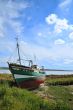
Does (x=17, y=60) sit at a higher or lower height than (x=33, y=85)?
higher

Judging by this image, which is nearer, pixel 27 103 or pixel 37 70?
pixel 27 103

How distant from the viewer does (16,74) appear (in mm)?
43375

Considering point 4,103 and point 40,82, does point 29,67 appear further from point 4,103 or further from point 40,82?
point 4,103

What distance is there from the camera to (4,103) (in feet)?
59.0

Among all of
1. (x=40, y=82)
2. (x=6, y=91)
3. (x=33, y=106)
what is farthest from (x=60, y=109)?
(x=40, y=82)

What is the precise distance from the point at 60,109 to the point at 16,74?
26.6 metres

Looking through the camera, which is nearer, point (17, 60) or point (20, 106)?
point (20, 106)

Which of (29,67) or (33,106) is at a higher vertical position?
(29,67)

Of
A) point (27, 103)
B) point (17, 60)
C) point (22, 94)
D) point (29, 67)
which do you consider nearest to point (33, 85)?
point (29, 67)

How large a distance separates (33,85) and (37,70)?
4.09m

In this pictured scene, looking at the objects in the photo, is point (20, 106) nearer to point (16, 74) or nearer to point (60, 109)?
point (60, 109)

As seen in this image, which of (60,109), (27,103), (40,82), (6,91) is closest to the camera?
(60,109)

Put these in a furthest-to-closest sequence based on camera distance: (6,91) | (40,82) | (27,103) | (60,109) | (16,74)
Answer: (40,82), (16,74), (6,91), (27,103), (60,109)

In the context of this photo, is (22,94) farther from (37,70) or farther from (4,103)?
(37,70)
